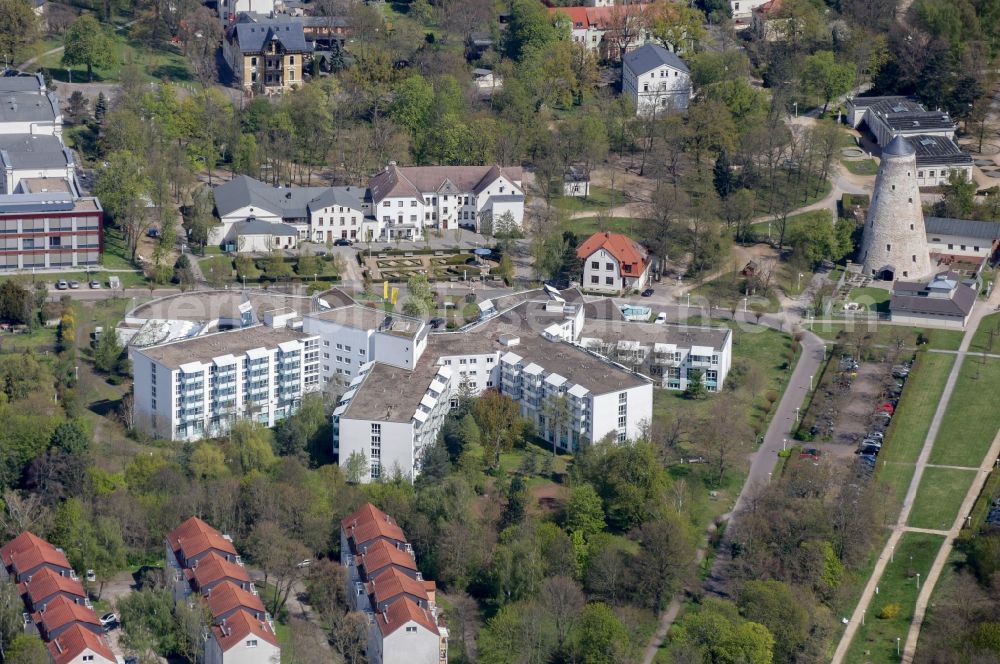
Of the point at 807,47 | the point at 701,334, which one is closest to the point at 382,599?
the point at 701,334

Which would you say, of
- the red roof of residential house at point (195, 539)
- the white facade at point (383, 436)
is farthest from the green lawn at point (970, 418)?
the red roof of residential house at point (195, 539)

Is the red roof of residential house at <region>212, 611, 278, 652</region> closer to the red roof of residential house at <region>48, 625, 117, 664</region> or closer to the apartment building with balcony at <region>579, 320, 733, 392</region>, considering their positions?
the red roof of residential house at <region>48, 625, 117, 664</region>

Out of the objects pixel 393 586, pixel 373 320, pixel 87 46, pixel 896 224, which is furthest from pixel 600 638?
pixel 87 46

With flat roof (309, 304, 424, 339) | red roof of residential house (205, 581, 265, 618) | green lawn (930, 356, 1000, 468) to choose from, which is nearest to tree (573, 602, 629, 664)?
red roof of residential house (205, 581, 265, 618)

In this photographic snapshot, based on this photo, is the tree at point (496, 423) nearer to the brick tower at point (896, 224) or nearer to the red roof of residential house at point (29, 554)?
the red roof of residential house at point (29, 554)

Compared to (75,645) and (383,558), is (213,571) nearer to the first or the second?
(383,558)
